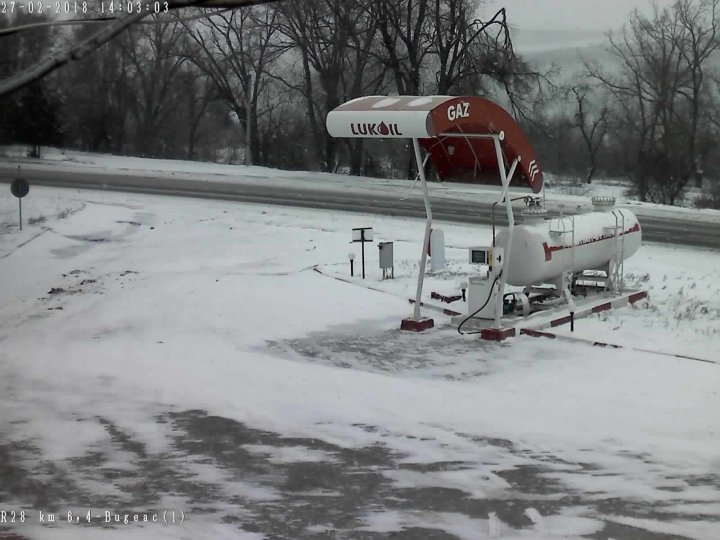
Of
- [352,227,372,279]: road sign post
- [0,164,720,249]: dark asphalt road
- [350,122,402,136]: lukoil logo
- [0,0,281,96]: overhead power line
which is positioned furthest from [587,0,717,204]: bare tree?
[0,0,281,96]: overhead power line

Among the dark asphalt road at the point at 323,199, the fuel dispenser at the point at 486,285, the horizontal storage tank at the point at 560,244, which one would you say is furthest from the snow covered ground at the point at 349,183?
the fuel dispenser at the point at 486,285

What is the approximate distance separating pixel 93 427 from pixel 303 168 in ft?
118

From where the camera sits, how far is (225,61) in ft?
127

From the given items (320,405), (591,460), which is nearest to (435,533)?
(591,460)

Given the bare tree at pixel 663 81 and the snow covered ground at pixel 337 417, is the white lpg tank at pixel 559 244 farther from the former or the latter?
the bare tree at pixel 663 81

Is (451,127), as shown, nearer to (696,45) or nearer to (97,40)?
(97,40)

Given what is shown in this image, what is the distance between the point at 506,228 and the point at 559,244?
0.90 m

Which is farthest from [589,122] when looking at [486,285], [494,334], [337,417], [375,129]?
[337,417]

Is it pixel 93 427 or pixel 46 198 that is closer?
pixel 93 427

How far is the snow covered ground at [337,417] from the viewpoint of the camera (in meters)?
6.82

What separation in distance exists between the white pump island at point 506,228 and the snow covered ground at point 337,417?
0.64 m

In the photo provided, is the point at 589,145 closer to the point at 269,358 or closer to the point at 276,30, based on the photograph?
the point at 276,30

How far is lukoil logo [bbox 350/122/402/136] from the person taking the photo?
11.8 meters

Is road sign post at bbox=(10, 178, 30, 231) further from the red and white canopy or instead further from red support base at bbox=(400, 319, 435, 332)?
red support base at bbox=(400, 319, 435, 332)
